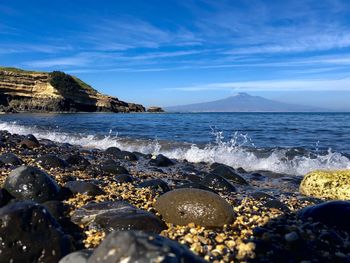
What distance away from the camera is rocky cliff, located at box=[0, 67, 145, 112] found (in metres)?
77.1

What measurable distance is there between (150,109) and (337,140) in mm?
91765

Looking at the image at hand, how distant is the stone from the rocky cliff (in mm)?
69209

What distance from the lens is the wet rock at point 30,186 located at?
19.4ft

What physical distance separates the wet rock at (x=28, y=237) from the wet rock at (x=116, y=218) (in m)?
1.01

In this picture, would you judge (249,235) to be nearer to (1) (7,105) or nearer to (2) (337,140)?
(2) (337,140)

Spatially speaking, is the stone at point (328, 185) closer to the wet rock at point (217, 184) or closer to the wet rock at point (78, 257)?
the wet rock at point (217, 184)

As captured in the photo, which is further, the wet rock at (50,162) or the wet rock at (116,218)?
the wet rock at (50,162)

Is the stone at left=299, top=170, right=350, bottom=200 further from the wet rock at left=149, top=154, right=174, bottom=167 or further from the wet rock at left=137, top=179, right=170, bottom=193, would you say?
the wet rock at left=149, top=154, right=174, bottom=167

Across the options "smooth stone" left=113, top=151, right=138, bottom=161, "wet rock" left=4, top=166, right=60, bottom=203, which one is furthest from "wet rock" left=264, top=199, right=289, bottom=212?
"smooth stone" left=113, top=151, right=138, bottom=161

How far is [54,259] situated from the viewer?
388cm

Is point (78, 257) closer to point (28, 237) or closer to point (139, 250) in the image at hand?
point (28, 237)

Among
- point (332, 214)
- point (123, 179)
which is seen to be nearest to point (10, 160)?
point (123, 179)

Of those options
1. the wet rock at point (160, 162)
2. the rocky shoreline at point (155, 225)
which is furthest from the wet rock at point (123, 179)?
the wet rock at point (160, 162)

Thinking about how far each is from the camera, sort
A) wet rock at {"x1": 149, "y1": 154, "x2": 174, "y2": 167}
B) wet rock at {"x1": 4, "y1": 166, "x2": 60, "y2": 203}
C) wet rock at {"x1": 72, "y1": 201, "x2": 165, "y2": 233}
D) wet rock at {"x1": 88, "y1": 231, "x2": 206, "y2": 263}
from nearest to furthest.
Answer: wet rock at {"x1": 88, "y1": 231, "x2": 206, "y2": 263} → wet rock at {"x1": 72, "y1": 201, "x2": 165, "y2": 233} → wet rock at {"x1": 4, "y1": 166, "x2": 60, "y2": 203} → wet rock at {"x1": 149, "y1": 154, "x2": 174, "y2": 167}
